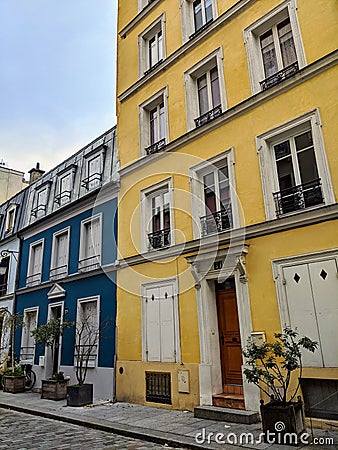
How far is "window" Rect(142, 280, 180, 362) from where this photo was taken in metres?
8.96

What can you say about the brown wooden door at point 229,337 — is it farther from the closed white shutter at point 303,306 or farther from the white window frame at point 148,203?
the white window frame at point 148,203

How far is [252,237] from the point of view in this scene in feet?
25.6

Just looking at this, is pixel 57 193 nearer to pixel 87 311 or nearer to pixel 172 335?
pixel 87 311

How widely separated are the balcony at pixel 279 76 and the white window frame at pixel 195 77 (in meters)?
1.32

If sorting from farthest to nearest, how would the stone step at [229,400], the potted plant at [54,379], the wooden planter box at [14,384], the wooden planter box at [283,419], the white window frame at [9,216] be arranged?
the white window frame at [9,216] < the wooden planter box at [14,384] < the potted plant at [54,379] < the stone step at [229,400] < the wooden planter box at [283,419]

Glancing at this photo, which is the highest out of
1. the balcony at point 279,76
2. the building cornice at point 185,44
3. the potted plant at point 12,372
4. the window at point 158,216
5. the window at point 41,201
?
the building cornice at point 185,44

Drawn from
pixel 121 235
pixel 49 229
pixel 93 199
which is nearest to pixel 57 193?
pixel 49 229

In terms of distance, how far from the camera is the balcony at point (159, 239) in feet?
32.3

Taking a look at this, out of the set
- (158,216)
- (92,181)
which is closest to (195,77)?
(158,216)

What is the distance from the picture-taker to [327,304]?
6.48m

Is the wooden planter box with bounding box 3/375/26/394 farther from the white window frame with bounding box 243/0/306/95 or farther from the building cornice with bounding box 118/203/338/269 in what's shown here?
the white window frame with bounding box 243/0/306/95

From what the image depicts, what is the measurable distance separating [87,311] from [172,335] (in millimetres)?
4257

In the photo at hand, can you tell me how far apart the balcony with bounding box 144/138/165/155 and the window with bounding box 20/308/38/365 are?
26.3ft

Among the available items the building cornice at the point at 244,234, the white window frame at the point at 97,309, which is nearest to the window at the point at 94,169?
the white window frame at the point at 97,309
